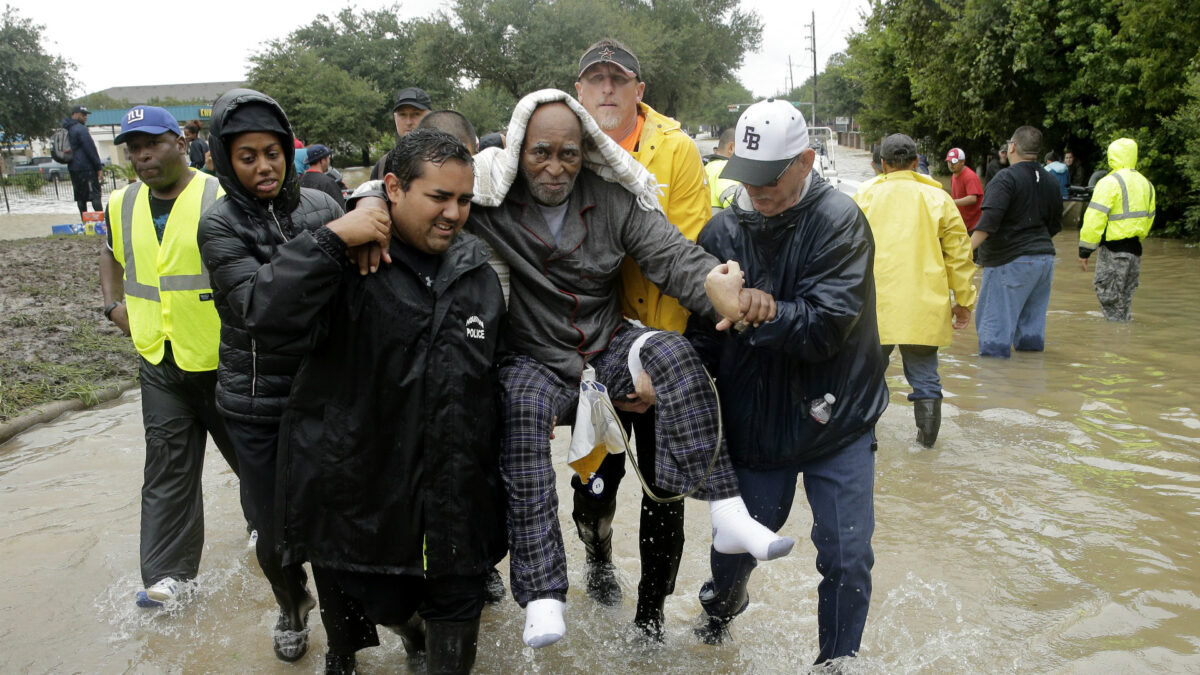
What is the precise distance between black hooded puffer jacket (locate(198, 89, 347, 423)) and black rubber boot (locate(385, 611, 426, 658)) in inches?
38.2

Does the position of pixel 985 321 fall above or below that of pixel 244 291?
below

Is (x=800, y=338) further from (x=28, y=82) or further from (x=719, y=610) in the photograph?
(x=28, y=82)

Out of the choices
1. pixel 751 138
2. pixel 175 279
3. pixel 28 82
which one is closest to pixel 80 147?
pixel 175 279

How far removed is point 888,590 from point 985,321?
5.23m

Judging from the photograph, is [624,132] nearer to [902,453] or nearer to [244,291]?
[244,291]

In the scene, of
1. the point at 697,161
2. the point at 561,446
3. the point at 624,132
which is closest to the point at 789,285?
the point at 697,161

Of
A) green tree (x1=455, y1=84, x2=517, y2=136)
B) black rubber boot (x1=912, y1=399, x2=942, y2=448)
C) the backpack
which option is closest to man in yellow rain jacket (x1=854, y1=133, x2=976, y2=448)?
black rubber boot (x1=912, y1=399, x2=942, y2=448)

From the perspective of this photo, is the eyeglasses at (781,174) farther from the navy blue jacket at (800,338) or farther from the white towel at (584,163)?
the white towel at (584,163)

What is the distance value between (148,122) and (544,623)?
116 inches

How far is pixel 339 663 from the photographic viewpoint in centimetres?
327

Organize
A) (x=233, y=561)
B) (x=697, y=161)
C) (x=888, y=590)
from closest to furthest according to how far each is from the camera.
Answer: (x=697, y=161) → (x=888, y=590) → (x=233, y=561)

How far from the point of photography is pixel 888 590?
4.56m

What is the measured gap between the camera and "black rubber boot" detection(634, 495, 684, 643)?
373 centimetres

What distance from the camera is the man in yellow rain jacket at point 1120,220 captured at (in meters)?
9.62
